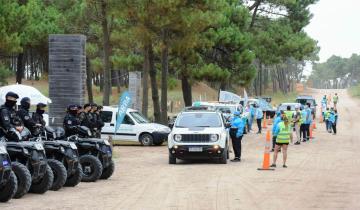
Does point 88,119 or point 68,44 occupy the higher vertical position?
point 68,44

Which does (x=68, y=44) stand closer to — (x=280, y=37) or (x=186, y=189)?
(x=186, y=189)

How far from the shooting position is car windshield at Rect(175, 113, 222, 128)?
80.6 feet

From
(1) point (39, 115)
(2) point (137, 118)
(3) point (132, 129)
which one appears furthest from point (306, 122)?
(1) point (39, 115)

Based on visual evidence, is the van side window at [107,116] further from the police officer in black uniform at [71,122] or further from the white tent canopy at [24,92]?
the police officer in black uniform at [71,122]

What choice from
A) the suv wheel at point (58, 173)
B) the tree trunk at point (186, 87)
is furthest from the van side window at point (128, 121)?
the tree trunk at point (186, 87)

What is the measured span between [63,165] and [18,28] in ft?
66.2

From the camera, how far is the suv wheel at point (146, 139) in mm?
32781

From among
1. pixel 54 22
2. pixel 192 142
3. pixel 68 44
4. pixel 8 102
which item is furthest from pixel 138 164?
pixel 54 22

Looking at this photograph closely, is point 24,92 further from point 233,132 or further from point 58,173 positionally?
point 58,173

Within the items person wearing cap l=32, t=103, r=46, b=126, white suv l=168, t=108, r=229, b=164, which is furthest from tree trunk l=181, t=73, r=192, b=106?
person wearing cap l=32, t=103, r=46, b=126

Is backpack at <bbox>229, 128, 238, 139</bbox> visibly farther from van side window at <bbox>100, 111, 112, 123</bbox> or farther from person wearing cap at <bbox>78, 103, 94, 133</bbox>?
van side window at <bbox>100, 111, 112, 123</bbox>

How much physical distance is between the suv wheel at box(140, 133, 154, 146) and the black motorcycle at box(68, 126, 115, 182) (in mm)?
14085

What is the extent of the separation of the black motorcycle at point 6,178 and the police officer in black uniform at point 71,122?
15.5ft

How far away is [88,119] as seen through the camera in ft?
68.3
